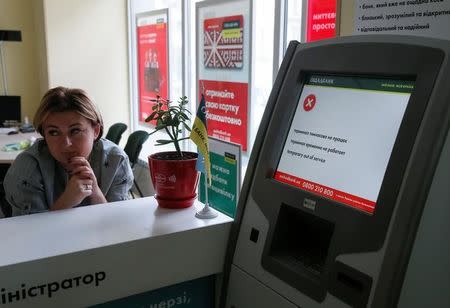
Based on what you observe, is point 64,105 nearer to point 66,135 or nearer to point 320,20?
point 66,135

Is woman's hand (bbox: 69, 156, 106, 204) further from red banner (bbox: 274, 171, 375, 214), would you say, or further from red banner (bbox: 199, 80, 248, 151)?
red banner (bbox: 199, 80, 248, 151)

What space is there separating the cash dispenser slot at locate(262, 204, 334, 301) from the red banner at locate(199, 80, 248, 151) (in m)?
2.15

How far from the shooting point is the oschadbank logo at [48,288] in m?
0.90

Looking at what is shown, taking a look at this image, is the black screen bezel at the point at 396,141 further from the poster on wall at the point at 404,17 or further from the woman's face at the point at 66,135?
the woman's face at the point at 66,135

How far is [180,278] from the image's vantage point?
3.63 ft

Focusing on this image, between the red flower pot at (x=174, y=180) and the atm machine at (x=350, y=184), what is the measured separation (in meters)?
0.19

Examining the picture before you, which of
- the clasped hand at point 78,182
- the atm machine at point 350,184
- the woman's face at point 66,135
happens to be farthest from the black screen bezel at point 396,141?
the woman's face at point 66,135

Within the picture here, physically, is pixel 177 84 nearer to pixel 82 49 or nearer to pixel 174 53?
pixel 174 53

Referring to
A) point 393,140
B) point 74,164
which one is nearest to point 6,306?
point 74,164

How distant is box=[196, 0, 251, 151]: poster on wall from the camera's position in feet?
10.5

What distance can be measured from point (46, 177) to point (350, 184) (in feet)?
3.31

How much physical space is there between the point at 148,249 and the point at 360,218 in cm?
48

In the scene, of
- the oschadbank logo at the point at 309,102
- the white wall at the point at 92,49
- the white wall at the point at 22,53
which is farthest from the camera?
the white wall at the point at 22,53

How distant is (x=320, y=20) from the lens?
235 centimetres
